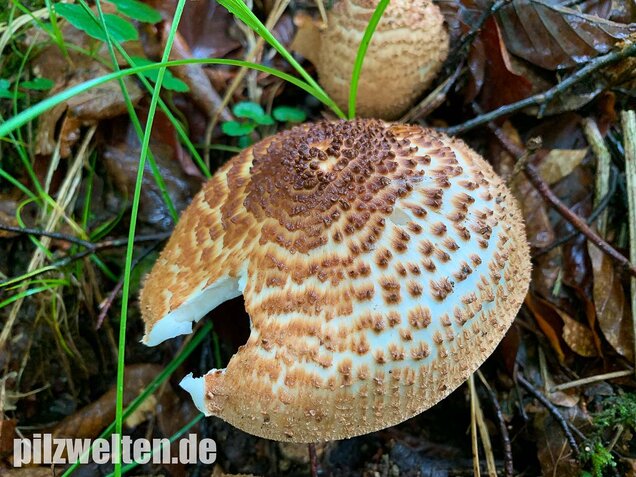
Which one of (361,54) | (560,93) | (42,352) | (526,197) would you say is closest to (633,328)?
(526,197)

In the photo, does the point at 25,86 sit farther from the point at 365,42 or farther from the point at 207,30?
the point at 365,42

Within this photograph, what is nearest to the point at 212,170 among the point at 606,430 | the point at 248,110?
the point at 248,110

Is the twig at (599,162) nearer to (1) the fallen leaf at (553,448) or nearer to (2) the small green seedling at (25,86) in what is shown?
(1) the fallen leaf at (553,448)

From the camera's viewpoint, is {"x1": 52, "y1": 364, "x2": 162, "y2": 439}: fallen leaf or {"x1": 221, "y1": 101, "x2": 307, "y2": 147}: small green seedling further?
{"x1": 221, "y1": 101, "x2": 307, "y2": 147}: small green seedling

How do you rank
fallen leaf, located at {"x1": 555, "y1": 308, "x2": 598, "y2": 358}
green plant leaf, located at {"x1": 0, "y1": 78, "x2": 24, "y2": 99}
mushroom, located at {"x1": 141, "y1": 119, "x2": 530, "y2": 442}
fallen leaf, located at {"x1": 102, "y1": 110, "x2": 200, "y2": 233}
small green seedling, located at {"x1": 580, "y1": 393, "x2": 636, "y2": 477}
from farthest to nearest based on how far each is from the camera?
fallen leaf, located at {"x1": 102, "y1": 110, "x2": 200, "y2": 233} < green plant leaf, located at {"x1": 0, "y1": 78, "x2": 24, "y2": 99} < fallen leaf, located at {"x1": 555, "y1": 308, "x2": 598, "y2": 358} < small green seedling, located at {"x1": 580, "y1": 393, "x2": 636, "y2": 477} < mushroom, located at {"x1": 141, "y1": 119, "x2": 530, "y2": 442}

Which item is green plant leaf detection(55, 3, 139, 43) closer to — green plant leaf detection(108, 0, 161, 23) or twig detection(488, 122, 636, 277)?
green plant leaf detection(108, 0, 161, 23)

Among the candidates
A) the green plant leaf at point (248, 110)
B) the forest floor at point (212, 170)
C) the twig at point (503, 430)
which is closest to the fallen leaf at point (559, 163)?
the forest floor at point (212, 170)

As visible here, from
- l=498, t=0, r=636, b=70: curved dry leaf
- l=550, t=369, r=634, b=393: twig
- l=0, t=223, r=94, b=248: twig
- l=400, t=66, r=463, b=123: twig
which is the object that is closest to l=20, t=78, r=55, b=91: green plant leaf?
l=0, t=223, r=94, b=248: twig
